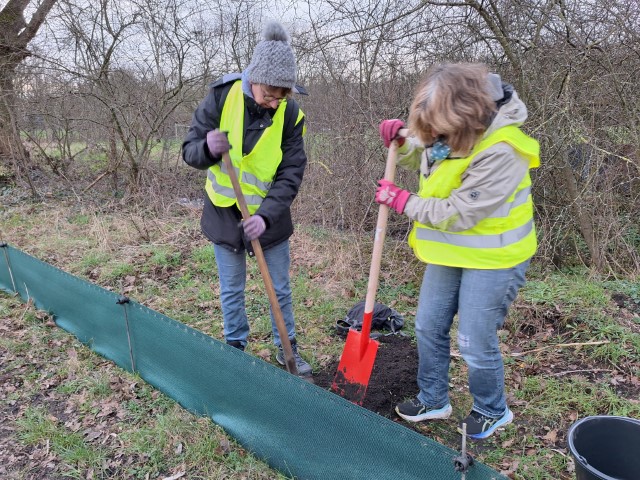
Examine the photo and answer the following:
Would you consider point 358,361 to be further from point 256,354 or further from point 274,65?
point 274,65

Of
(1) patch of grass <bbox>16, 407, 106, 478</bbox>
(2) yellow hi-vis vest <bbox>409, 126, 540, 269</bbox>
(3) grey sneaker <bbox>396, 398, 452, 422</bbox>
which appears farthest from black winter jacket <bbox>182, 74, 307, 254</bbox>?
(1) patch of grass <bbox>16, 407, 106, 478</bbox>

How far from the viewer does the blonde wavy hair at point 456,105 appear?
78.3 inches

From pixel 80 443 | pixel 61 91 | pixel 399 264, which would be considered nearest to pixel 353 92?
→ pixel 399 264

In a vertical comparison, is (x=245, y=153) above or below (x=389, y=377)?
above

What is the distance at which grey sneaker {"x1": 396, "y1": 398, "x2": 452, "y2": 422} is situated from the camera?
2.74 m

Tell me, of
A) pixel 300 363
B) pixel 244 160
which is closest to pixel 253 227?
pixel 244 160

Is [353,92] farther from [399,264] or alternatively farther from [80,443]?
[80,443]

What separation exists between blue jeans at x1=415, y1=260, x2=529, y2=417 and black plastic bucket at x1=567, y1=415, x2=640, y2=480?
1.68 ft

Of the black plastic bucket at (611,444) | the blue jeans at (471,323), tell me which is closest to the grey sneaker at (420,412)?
the blue jeans at (471,323)

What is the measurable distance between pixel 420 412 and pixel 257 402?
0.96 metres

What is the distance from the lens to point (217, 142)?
8.28 ft

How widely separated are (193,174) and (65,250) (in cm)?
373

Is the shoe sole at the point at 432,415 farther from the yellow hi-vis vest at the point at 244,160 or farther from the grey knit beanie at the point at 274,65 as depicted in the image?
the grey knit beanie at the point at 274,65

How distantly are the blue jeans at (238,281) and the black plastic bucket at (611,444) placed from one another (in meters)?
1.81
